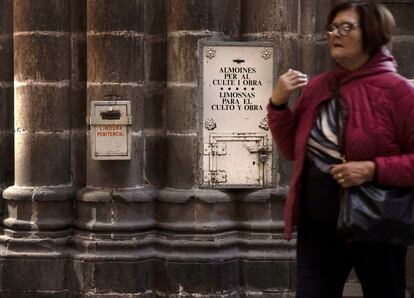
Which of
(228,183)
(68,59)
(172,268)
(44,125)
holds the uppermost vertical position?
(68,59)

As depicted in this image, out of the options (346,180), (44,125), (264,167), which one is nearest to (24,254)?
(44,125)

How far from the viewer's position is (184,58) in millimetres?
4922

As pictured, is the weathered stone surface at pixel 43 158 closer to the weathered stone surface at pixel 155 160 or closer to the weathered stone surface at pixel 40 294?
A: the weathered stone surface at pixel 155 160

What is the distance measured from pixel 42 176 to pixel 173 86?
106cm

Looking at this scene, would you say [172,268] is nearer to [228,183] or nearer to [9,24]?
[228,183]

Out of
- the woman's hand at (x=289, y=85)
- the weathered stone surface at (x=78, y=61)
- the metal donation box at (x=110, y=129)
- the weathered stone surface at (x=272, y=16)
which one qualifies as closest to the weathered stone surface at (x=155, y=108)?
the metal donation box at (x=110, y=129)

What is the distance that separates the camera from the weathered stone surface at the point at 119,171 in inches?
194

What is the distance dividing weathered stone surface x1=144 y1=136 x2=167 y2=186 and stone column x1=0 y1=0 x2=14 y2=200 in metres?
1.04

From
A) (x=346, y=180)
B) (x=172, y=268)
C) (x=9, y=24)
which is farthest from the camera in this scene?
(x=9, y=24)

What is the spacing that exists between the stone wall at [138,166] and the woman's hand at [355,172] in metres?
2.16

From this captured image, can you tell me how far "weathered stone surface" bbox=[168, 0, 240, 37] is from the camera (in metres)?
4.89

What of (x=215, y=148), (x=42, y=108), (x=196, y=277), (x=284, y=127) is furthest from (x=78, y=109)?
(x=284, y=127)

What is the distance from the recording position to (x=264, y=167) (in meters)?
5.01

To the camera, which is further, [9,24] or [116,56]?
[9,24]
